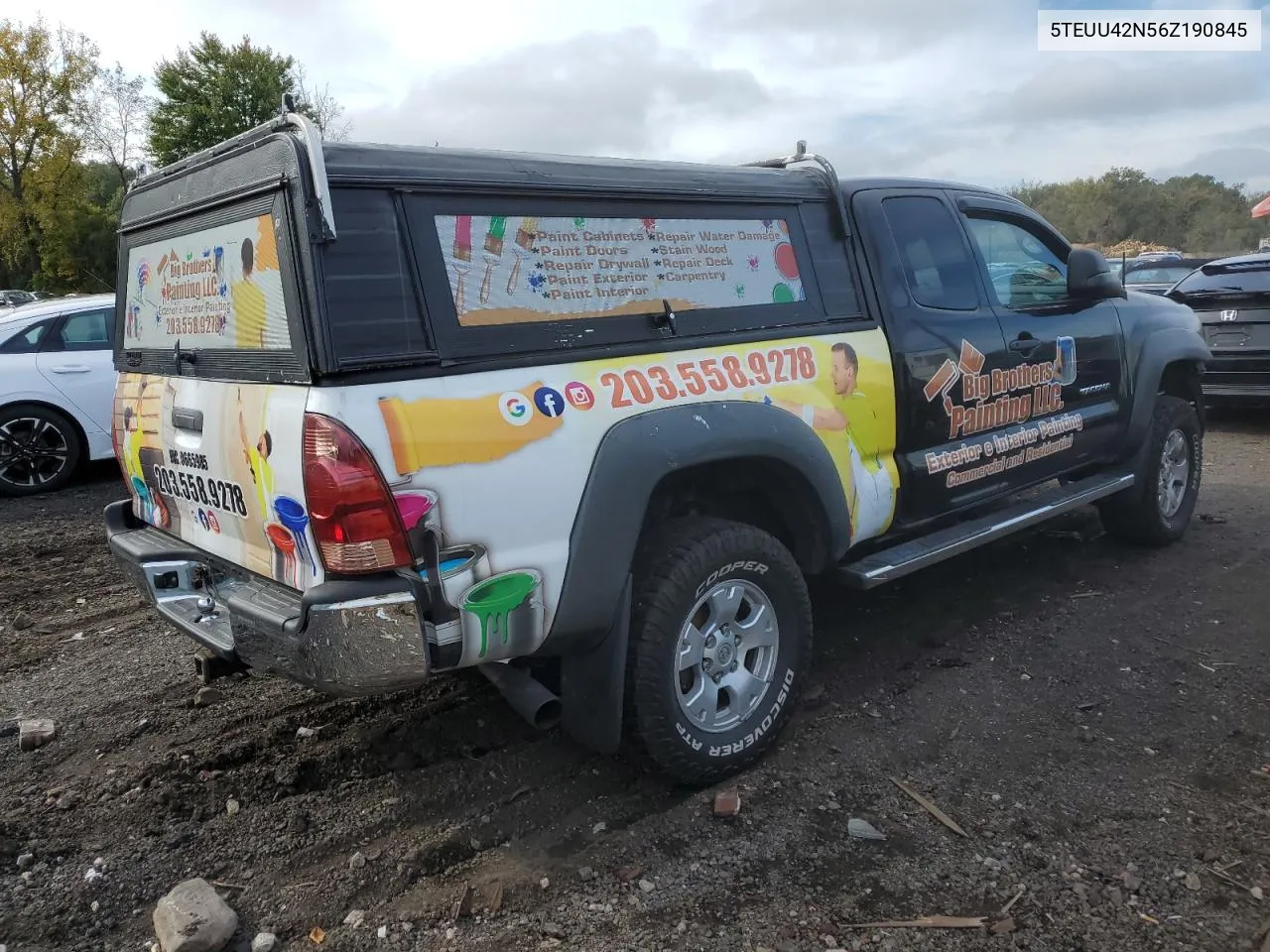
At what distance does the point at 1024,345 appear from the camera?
4336mm

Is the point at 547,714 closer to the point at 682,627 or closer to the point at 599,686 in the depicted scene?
the point at 599,686

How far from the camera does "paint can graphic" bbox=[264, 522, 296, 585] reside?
2666 millimetres

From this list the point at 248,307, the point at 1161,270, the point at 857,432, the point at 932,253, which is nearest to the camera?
the point at 248,307

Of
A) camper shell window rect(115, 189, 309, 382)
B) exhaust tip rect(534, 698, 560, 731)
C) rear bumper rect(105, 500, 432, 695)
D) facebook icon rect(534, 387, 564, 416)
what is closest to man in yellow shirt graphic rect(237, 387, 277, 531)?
camper shell window rect(115, 189, 309, 382)

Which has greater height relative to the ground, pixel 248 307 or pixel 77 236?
pixel 77 236

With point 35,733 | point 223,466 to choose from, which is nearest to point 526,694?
point 223,466

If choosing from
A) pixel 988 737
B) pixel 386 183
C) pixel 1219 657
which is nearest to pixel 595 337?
pixel 386 183

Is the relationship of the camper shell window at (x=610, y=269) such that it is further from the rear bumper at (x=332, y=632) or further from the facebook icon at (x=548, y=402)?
the rear bumper at (x=332, y=632)

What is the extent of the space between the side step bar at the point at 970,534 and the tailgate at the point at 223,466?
2063 millimetres

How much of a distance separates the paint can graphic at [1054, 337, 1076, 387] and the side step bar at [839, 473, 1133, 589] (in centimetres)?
57

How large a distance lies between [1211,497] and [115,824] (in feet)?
22.5

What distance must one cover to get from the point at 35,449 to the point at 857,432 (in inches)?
279

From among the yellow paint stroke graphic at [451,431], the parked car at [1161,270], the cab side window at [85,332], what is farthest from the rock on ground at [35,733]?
the parked car at [1161,270]

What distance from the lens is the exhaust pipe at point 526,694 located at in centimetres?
286
